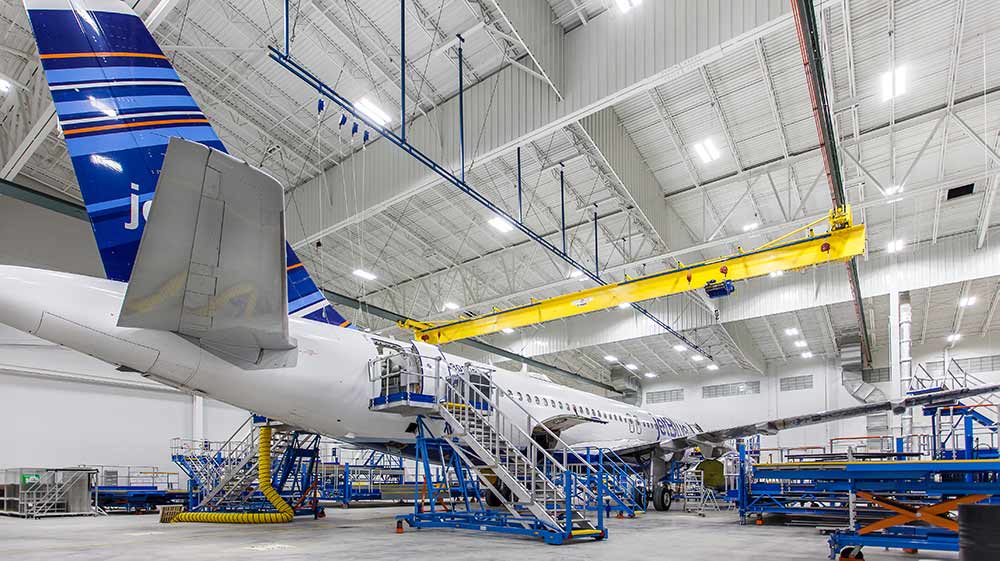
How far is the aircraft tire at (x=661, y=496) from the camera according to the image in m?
19.2

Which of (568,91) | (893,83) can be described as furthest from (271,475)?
(893,83)

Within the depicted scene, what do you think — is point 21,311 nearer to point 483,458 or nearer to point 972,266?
point 483,458

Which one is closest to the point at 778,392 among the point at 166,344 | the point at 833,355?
the point at 833,355

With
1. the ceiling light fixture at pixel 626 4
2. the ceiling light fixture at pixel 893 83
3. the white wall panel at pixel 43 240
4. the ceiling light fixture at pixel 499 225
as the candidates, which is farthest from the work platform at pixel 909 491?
the white wall panel at pixel 43 240

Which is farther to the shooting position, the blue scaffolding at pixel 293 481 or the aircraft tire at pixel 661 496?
the aircraft tire at pixel 661 496

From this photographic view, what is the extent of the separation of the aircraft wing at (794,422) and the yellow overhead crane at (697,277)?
13.4 ft

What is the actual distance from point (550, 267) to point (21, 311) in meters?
22.1

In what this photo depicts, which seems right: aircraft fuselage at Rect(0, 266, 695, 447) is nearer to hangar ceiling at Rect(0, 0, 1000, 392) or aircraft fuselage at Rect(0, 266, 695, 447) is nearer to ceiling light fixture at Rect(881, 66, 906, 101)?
hangar ceiling at Rect(0, 0, 1000, 392)

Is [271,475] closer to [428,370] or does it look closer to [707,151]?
[428,370]

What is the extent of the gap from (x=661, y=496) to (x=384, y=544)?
39.6 feet

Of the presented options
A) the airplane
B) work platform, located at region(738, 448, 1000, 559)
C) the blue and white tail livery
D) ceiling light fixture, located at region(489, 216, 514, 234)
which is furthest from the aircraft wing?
the blue and white tail livery

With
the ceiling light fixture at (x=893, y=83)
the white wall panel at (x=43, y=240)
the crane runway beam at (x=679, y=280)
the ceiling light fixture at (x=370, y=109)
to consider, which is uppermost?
the ceiling light fixture at (x=893, y=83)

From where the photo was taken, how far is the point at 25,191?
16.3 meters

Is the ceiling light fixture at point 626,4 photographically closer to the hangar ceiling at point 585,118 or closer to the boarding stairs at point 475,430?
the hangar ceiling at point 585,118
